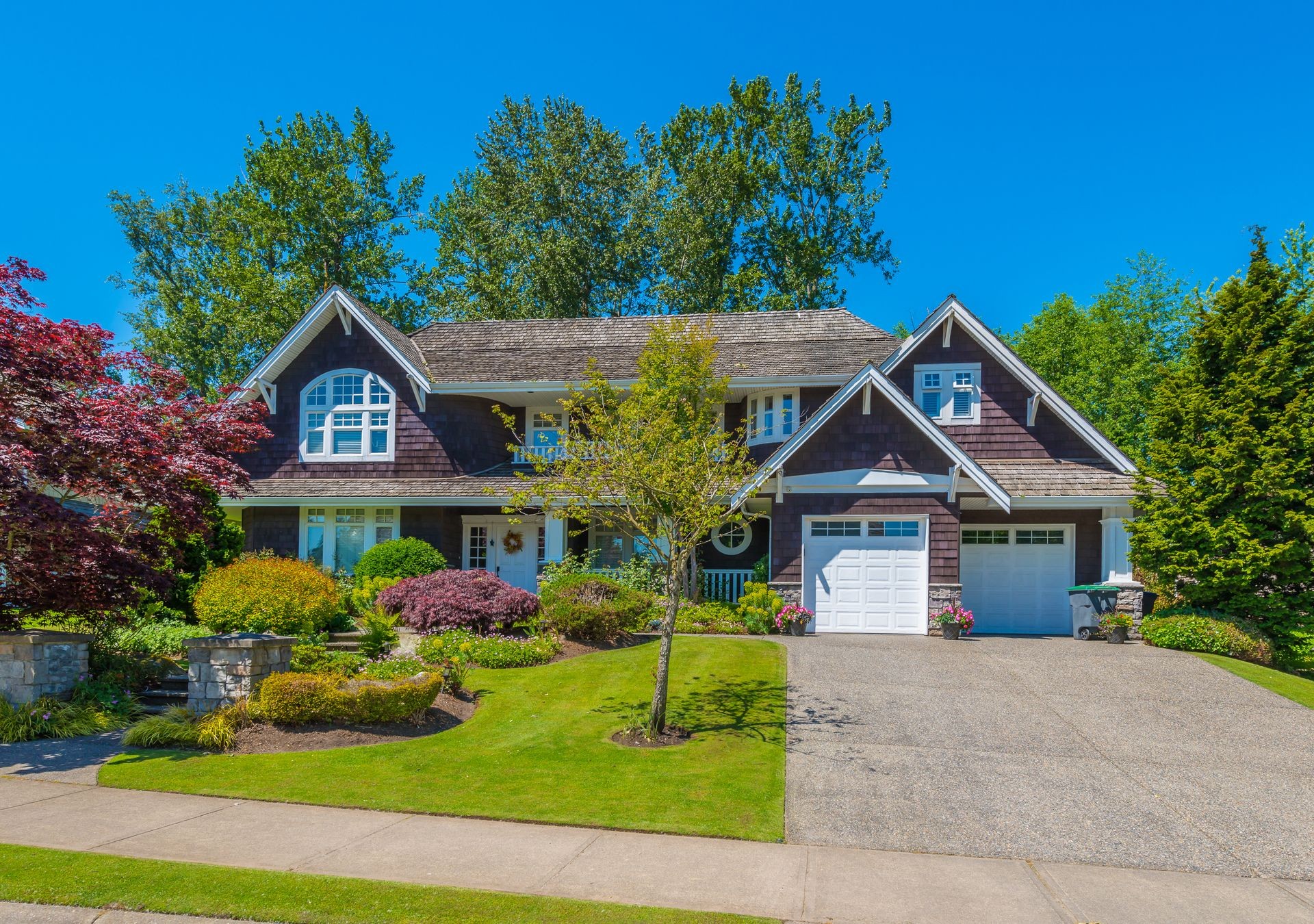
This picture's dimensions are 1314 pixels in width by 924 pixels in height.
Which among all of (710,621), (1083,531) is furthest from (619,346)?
(1083,531)

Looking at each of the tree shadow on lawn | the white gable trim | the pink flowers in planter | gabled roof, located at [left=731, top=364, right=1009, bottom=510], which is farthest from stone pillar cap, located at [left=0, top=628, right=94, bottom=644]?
the pink flowers in planter

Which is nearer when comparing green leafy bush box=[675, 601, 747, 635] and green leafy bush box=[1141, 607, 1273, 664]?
green leafy bush box=[1141, 607, 1273, 664]

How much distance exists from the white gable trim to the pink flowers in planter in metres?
13.3

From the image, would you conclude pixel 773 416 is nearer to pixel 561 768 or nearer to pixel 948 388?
pixel 948 388

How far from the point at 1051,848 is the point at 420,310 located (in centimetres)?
3653

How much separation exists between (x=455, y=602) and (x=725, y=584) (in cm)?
789

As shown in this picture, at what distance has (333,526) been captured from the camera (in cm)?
2303

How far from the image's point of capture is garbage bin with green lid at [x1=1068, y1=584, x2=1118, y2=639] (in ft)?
60.8

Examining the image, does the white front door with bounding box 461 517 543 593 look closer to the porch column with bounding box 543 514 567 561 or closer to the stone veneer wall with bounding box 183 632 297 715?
the porch column with bounding box 543 514 567 561

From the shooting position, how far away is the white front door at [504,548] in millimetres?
23781

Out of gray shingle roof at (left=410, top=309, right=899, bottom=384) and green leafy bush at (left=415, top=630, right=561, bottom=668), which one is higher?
gray shingle roof at (left=410, top=309, right=899, bottom=384)

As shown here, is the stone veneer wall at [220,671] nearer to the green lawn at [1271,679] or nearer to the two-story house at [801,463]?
the two-story house at [801,463]

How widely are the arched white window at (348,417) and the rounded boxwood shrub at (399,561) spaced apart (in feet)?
10.3

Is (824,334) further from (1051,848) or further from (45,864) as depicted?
(45,864)
